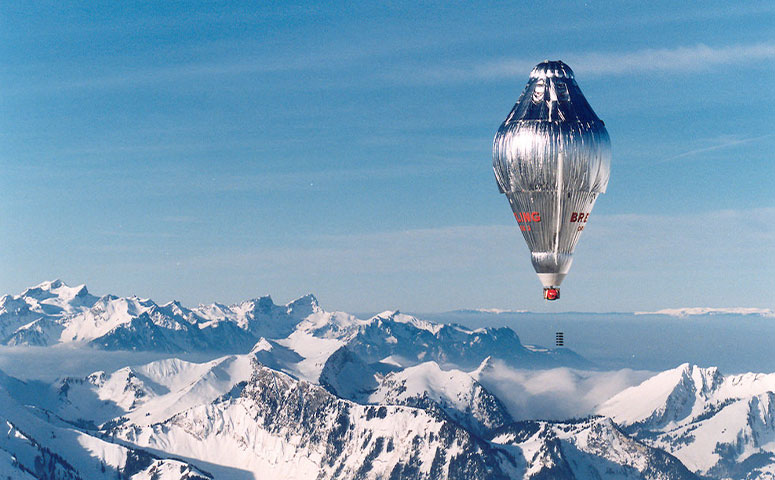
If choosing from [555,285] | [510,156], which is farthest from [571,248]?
[510,156]

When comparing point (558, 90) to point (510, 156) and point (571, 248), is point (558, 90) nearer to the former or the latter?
point (510, 156)

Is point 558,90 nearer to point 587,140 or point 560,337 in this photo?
point 587,140

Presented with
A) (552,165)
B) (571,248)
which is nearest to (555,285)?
(571,248)

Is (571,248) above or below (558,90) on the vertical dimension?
below

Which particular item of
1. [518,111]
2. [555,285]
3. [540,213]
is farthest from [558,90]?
[555,285]

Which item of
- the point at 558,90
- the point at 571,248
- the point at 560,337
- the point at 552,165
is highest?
the point at 558,90

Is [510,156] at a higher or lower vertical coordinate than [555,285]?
higher
